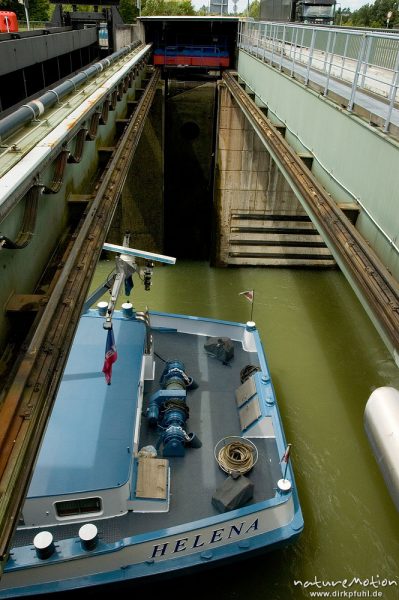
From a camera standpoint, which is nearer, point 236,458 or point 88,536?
point 88,536

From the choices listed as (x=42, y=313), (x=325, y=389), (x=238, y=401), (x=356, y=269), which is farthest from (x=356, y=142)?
(x=325, y=389)

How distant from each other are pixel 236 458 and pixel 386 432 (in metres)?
3.24

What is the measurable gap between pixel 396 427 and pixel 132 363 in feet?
16.5

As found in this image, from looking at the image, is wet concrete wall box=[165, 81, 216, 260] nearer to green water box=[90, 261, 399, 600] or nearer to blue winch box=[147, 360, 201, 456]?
green water box=[90, 261, 399, 600]

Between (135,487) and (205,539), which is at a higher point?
(135,487)

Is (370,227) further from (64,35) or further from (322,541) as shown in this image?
(64,35)

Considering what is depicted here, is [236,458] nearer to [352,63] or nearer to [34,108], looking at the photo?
[34,108]

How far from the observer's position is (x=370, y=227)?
549 centimetres

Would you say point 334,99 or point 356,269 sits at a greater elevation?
point 334,99

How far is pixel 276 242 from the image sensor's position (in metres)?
18.5

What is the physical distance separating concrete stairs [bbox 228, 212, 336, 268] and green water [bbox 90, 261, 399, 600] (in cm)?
56

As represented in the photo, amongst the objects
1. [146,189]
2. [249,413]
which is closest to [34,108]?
[249,413]

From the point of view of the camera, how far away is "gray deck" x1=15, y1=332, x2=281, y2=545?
7070mm

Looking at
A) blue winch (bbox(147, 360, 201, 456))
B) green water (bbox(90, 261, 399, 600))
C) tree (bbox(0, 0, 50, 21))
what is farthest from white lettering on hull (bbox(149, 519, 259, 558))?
tree (bbox(0, 0, 50, 21))
